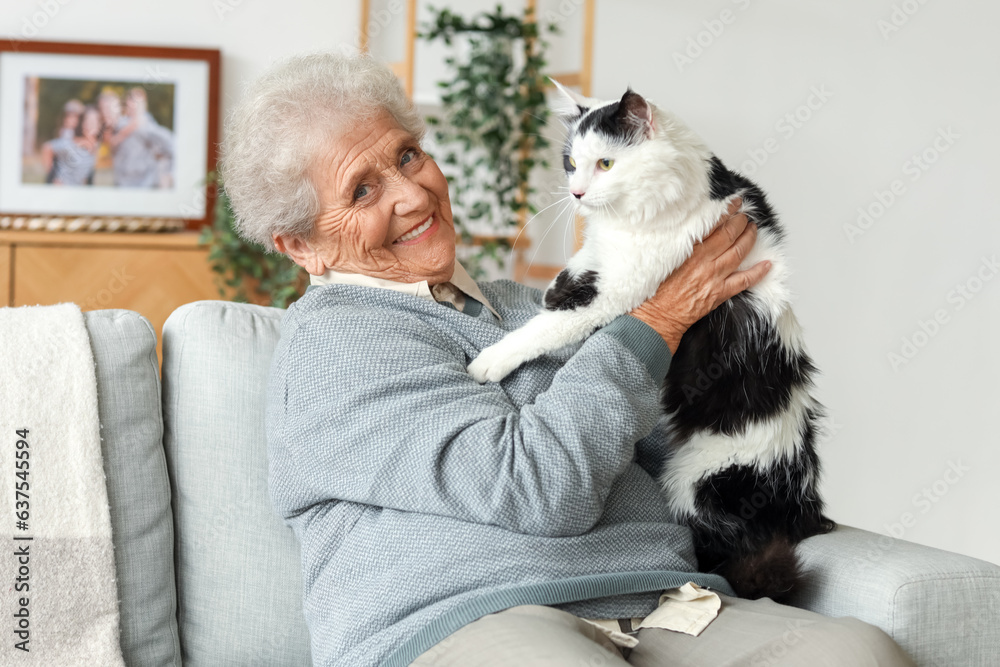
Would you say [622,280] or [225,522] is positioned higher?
[622,280]

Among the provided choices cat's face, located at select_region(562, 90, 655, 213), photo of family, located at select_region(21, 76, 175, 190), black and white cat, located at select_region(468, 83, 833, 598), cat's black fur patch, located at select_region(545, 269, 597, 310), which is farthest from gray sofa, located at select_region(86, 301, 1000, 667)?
photo of family, located at select_region(21, 76, 175, 190)

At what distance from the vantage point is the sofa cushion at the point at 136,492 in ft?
4.34

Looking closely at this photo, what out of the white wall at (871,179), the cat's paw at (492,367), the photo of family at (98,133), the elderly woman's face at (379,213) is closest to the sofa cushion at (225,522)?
the elderly woman's face at (379,213)

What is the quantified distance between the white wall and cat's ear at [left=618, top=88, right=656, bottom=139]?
6.80 ft

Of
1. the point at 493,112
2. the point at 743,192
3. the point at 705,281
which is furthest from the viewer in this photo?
the point at 493,112

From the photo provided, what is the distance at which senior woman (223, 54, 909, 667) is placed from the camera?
108cm

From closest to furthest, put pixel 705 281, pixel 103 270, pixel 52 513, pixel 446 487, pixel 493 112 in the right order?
pixel 446 487 < pixel 52 513 < pixel 705 281 < pixel 103 270 < pixel 493 112

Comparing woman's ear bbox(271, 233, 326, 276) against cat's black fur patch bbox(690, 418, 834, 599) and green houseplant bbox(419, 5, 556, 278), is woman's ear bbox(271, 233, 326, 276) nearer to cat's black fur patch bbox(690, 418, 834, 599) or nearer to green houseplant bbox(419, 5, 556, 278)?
cat's black fur patch bbox(690, 418, 834, 599)

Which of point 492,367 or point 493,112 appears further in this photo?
point 493,112

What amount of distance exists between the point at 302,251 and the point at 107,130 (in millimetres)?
2381

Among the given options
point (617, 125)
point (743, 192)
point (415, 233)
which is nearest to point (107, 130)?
point (415, 233)

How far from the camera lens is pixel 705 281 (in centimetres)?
136

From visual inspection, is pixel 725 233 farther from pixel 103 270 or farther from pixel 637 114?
pixel 103 270

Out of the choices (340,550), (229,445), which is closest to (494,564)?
(340,550)
